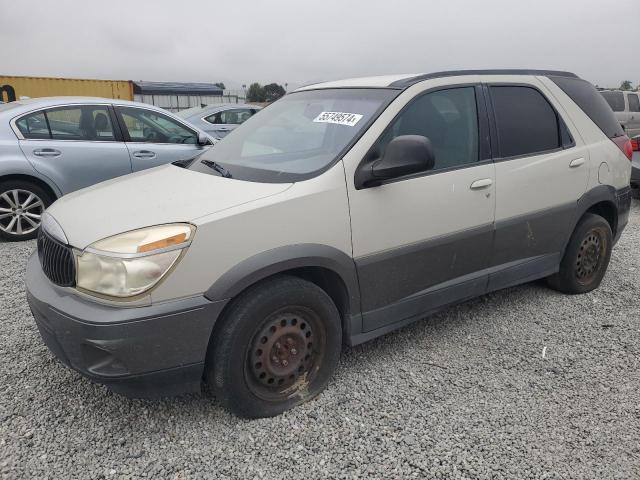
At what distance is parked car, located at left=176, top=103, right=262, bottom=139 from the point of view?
10.6 meters

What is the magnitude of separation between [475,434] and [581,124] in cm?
268

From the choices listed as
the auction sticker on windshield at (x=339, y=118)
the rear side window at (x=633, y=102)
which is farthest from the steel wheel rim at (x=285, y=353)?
the rear side window at (x=633, y=102)

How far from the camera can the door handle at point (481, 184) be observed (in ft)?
10.6

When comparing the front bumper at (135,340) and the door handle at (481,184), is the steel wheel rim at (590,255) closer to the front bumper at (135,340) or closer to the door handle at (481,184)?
the door handle at (481,184)

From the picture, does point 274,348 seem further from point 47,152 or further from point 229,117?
point 229,117

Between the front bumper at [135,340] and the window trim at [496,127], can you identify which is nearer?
the front bumper at [135,340]

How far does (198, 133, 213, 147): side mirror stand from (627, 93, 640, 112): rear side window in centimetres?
1224

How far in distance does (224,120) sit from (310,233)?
29.9 feet

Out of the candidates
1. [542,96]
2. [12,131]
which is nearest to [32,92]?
[12,131]

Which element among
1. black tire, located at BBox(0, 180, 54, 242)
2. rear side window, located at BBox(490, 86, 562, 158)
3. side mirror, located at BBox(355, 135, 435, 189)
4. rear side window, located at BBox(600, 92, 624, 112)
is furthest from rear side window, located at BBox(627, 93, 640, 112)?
black tire, located at BBox(0, 180, 54, 242)

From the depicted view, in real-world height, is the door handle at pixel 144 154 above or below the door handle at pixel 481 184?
above

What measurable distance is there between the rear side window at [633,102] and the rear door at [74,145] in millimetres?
13404

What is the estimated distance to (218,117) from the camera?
10977 millimetres

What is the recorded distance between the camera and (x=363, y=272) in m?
2.82
